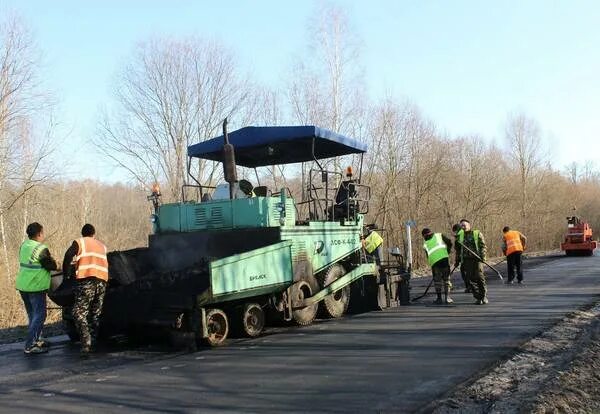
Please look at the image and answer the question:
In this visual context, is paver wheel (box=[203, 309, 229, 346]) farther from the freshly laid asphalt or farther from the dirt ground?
the dirt ground

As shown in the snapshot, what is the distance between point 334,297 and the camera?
992 centimetres

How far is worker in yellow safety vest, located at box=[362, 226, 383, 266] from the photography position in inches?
434

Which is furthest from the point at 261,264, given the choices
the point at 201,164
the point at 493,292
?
the point at 201,164

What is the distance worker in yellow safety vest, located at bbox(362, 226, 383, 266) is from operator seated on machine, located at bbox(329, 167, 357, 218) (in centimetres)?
87

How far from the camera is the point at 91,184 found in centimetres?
3403

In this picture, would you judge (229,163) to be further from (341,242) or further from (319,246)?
(341,242)

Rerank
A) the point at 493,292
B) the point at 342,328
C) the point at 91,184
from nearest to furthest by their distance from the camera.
A: the point at 342,328 < the point at 493,292 < the point at 91,184

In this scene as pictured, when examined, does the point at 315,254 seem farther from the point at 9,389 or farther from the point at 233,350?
the point at 9,389

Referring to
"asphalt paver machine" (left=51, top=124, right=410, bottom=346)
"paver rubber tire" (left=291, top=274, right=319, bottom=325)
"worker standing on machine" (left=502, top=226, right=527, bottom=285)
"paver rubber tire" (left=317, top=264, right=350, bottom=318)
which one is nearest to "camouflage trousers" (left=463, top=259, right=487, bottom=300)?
"asphalt paver machine" (left=51, top=124, right=410, bottom=346)

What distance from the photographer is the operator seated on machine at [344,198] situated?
33.2 feet

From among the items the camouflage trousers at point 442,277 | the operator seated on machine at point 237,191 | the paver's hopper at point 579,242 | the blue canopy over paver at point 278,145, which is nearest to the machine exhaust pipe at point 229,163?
the operator seated on machine at point 237,191

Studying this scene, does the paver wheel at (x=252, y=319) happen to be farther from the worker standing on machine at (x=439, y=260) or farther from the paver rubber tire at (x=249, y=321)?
the worker standing on machine at (x=439, y=260)

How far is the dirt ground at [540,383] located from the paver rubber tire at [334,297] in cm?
331

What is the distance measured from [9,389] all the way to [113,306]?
2.08 meters
